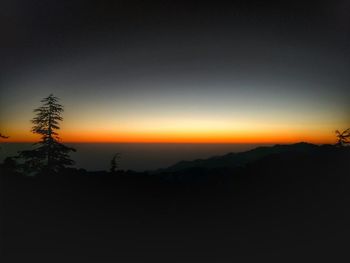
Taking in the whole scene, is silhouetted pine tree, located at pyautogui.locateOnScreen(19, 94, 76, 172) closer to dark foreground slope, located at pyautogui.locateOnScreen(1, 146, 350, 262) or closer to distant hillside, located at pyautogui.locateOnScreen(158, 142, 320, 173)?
dark foreground slope, located at pyautogui.locateOnScreen(1, 146, 350, 262)

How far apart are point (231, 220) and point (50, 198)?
212cm

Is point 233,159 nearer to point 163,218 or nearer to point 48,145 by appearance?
point 163,218

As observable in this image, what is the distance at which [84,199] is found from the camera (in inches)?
206

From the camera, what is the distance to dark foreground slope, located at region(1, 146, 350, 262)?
5219 millimetres

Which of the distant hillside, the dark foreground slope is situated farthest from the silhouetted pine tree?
the distant hillside

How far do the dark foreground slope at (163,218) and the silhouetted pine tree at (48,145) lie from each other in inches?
6.1

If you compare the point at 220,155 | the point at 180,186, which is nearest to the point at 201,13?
the point at 220,155

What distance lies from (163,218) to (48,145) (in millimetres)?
1577

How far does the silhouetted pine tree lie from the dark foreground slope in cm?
15

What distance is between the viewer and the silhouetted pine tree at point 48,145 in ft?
16.9

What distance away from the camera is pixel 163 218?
5254mm

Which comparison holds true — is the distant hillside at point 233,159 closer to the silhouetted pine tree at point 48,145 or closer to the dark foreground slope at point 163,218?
the dark foreground slope at point 163,218

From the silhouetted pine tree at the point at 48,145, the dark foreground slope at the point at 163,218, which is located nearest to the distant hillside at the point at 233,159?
the dark foreground slope at the point at 163,218

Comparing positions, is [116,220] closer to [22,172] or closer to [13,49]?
[22,172]
